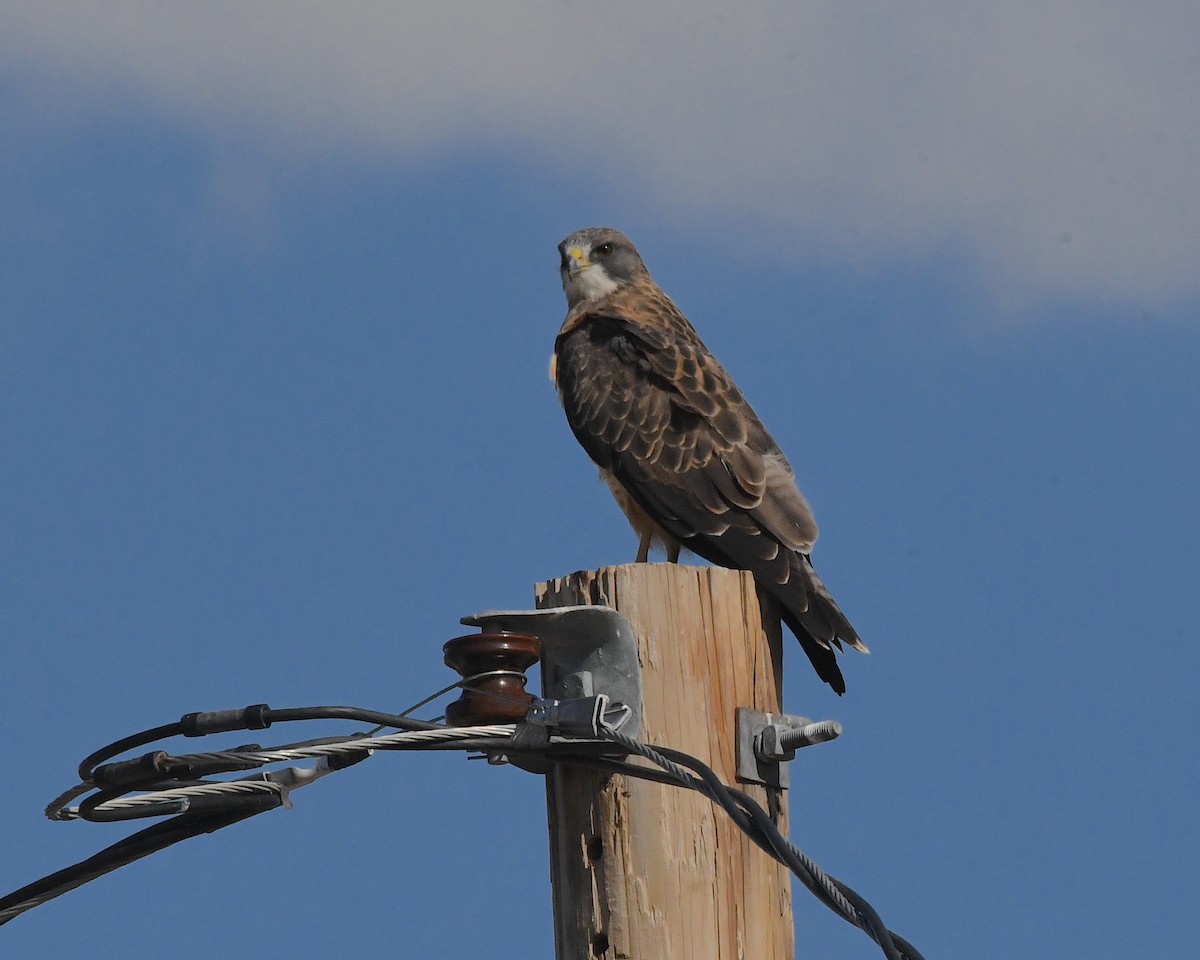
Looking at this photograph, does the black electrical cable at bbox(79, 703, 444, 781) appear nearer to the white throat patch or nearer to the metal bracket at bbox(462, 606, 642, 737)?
the metal bracket at bbox(462, 606, 642, 737)

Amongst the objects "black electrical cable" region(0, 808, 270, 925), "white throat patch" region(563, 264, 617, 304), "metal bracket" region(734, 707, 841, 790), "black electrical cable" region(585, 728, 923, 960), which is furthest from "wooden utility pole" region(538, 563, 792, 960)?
"white throat patch" region(563, 264, 617, 304)

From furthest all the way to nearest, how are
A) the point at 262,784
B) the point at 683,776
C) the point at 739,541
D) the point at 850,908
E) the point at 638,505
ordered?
the point at 638,505 < the point at 739,541 < the point at 262,784 < the point at 683,776 < the point at 850,908

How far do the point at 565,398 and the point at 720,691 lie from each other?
361 cm

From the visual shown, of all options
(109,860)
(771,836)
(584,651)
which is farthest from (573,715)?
(109,860)

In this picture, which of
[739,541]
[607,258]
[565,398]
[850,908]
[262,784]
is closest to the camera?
[850,908]

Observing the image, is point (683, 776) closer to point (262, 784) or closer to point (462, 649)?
point (462, 649)

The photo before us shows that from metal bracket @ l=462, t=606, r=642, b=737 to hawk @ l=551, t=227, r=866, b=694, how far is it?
46.7 inches

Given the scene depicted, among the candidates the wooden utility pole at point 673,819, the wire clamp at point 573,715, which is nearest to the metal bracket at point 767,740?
the wooden utility pole at point 673,819

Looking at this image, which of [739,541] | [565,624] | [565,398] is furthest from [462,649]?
[565,398]

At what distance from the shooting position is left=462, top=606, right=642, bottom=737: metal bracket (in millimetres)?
4090

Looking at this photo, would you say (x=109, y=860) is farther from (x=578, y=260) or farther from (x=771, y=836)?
(x=578, y=260)

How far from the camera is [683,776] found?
3748 millimetres

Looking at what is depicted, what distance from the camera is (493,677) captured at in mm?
4191

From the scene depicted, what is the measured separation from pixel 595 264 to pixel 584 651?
16.3 feet
